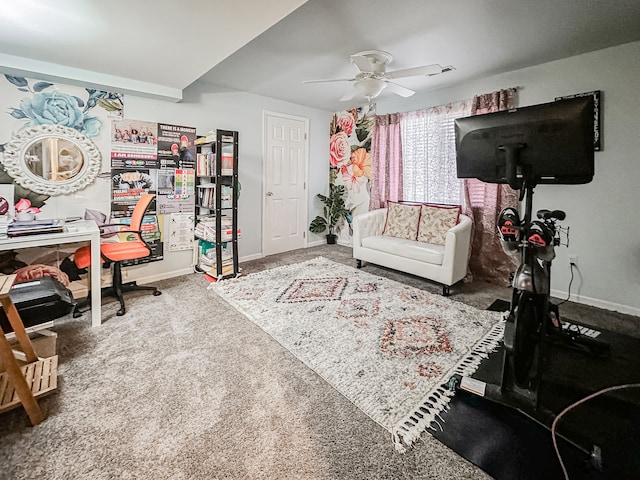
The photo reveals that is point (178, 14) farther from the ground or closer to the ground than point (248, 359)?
farther from the ground

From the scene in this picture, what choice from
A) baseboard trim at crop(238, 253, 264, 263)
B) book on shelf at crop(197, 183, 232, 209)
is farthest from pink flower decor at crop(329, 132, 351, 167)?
book on shelf at crop(197, 183, 232, 209)

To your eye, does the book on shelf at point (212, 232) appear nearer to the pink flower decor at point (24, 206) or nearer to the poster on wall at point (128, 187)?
the poster on wall at point (128, 187)

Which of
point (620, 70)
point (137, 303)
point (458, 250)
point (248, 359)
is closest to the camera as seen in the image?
point (248, 359)

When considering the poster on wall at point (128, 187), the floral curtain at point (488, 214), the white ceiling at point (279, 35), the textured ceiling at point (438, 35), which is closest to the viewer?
the white ceiling at point (279, 35)

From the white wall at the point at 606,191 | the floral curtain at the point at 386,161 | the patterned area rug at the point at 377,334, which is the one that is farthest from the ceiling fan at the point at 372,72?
the patterned area rug at the point at 377,334

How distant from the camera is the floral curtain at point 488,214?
334 centimetres

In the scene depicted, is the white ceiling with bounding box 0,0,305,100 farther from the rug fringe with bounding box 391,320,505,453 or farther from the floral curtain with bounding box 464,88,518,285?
the floral curtain with bounding box 464,88,518,285

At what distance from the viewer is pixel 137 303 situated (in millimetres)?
2873

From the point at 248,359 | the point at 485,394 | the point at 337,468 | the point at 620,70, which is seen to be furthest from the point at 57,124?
the point at 620,70

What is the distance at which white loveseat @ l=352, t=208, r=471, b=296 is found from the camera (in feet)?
10.3

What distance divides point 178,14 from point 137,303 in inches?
93.7

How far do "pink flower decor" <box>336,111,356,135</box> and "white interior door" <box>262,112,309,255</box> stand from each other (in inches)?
24.8

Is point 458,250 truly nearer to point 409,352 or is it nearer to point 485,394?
point 409,352

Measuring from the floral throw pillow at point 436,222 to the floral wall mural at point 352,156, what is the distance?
135cm
